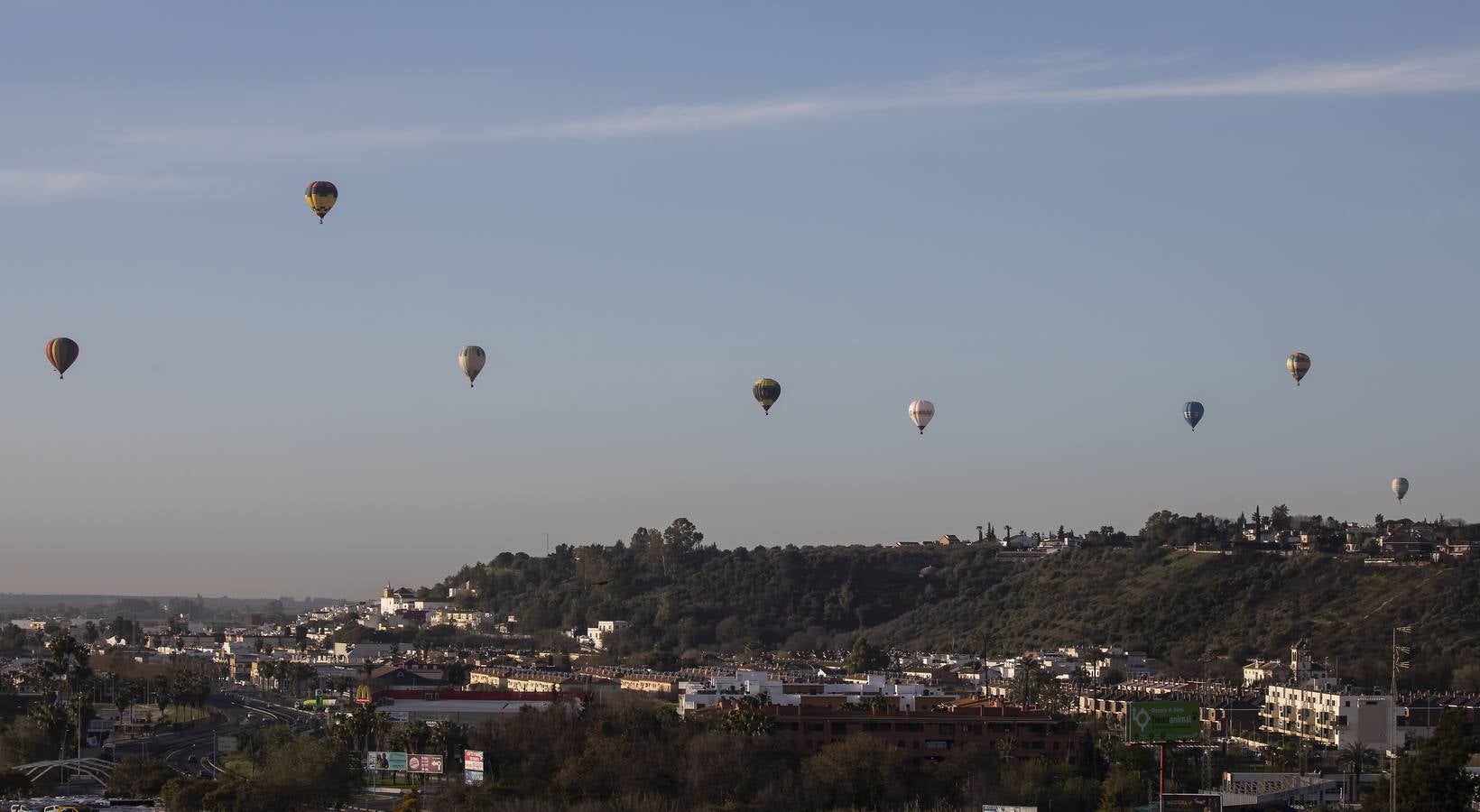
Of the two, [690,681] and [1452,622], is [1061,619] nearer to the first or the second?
[1452,622]

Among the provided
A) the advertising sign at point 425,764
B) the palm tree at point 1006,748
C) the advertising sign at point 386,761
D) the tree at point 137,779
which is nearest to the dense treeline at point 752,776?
the palm tree at point 1006,748

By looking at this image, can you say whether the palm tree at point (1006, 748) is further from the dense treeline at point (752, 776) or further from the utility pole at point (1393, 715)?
the utility pole at point (1393, 715)

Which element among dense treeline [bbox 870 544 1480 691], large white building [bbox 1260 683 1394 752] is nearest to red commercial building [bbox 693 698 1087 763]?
large white building [bbox 1260 683 1394 752]

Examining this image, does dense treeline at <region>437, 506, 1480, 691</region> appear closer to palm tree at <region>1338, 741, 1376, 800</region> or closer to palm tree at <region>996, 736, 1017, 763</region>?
palm tree at <region>1338, 741, 1376, 800</region>

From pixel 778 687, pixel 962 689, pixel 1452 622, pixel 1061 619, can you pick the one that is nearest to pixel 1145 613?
pixel 1061 619

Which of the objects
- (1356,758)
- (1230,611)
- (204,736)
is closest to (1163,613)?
(1230,611)

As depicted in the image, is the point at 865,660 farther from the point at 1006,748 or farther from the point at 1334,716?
the point at 1006,748
